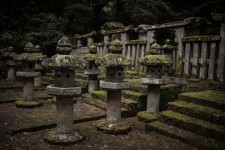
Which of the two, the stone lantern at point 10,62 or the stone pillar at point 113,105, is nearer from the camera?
the stone pillar at point 113,105

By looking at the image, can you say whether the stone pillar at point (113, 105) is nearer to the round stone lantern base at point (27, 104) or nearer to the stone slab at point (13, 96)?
the round stone lantern base at point (27, 104)

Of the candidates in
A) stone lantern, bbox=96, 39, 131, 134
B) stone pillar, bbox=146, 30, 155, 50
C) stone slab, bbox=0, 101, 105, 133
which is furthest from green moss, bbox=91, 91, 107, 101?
stone pillar, bbox=146, 30, 155, 50

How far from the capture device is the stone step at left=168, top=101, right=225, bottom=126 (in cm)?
586

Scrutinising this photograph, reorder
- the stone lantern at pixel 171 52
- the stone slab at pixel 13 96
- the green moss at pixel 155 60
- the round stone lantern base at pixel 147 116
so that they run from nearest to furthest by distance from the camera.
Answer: the green moss at pixel 155 60, the round stone lantern base at pixel 147 116, the stone slab at pixel 13 96, the stone lantern at pixel 171 52

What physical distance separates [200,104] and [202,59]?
6.54 ft

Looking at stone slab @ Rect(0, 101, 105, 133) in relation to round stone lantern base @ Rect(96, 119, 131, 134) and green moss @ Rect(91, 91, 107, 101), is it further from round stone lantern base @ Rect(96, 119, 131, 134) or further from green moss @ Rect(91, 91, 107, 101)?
round stone lantern base @ Rect(96, 119, 131, 134)

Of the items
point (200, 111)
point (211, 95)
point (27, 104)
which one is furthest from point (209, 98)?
point (27, 104)

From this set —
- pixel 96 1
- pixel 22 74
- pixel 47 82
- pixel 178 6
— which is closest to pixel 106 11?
pixel 96 1

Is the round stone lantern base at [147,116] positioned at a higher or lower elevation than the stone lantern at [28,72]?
lower

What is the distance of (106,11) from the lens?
1908 centimetres

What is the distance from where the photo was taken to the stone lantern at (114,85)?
6.23 metres

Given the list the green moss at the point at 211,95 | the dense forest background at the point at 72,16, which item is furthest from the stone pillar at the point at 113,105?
the dense forest background at the point at 72,16

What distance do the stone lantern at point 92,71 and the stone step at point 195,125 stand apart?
3.88m

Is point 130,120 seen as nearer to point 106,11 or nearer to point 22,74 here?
point 22,74
